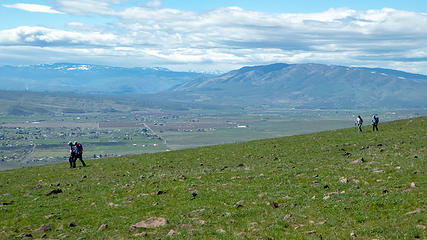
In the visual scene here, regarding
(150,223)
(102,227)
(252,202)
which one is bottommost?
(102,227)

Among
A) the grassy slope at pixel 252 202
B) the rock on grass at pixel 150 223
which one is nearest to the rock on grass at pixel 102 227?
the grassy slope at pixel 252 202

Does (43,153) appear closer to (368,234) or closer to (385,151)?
(385,151)

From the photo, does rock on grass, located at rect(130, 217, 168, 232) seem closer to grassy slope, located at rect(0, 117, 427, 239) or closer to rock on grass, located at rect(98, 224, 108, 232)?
grassy slope, located at rect(0, 117, 427, 239)

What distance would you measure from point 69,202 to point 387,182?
57.9 feet

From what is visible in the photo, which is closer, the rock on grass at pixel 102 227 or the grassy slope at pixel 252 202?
the grassy slope at pixel 252 202

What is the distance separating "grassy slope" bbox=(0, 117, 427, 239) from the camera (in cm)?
1784

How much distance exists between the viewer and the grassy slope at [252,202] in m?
17.8

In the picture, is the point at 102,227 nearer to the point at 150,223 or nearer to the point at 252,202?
the point at 150,223

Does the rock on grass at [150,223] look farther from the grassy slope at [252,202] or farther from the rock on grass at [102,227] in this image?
the rock on grass at [102,227]

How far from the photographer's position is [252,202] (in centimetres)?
2208

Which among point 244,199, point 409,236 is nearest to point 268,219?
point 244,199

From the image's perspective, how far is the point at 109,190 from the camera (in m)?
28.5

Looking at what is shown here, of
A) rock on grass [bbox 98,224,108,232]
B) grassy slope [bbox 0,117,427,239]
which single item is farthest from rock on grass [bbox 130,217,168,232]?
rock on grass [bbox 98,224,108,232]

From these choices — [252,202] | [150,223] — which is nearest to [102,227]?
[150,223]
